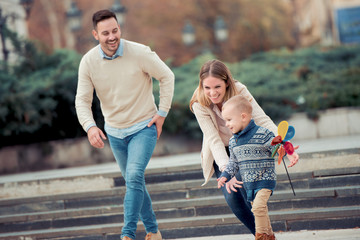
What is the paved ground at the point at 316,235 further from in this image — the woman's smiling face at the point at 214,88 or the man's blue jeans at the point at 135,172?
the woman's smiling face at the point at 214,88

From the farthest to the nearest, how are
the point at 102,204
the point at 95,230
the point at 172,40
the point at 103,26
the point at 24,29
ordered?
1. the point at 172,40
2. the point at 24,29
3. the point at 102,204
4. the point at 95,230
5. the point at 103,26

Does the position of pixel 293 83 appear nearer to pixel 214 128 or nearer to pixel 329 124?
pixel 329 124

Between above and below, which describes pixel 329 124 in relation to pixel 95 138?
below

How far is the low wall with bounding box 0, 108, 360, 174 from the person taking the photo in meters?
10.3

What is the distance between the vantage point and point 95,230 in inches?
227

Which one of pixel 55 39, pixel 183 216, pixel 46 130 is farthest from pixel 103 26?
pixel 55 39

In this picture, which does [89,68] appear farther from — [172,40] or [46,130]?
[172,40]

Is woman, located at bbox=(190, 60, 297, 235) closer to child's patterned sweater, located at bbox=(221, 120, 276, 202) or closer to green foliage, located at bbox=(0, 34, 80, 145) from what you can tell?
child's patterned sweater, located at bbox=(221, 120, 276, 202)

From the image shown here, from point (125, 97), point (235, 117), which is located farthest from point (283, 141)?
point (125, 97)

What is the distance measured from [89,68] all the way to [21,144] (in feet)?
21.4

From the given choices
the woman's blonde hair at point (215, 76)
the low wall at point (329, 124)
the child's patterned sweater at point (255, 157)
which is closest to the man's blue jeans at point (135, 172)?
the woman's blonde hair at point (215, 76)

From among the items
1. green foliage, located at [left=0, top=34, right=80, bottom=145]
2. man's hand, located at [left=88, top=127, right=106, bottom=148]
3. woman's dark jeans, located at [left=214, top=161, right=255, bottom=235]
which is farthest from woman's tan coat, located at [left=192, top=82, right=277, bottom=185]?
green foliage, located at [left=0, top=34, right=80, bottom=145]

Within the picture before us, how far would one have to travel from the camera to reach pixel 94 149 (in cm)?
1076

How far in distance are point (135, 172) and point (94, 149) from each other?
6530 mm
